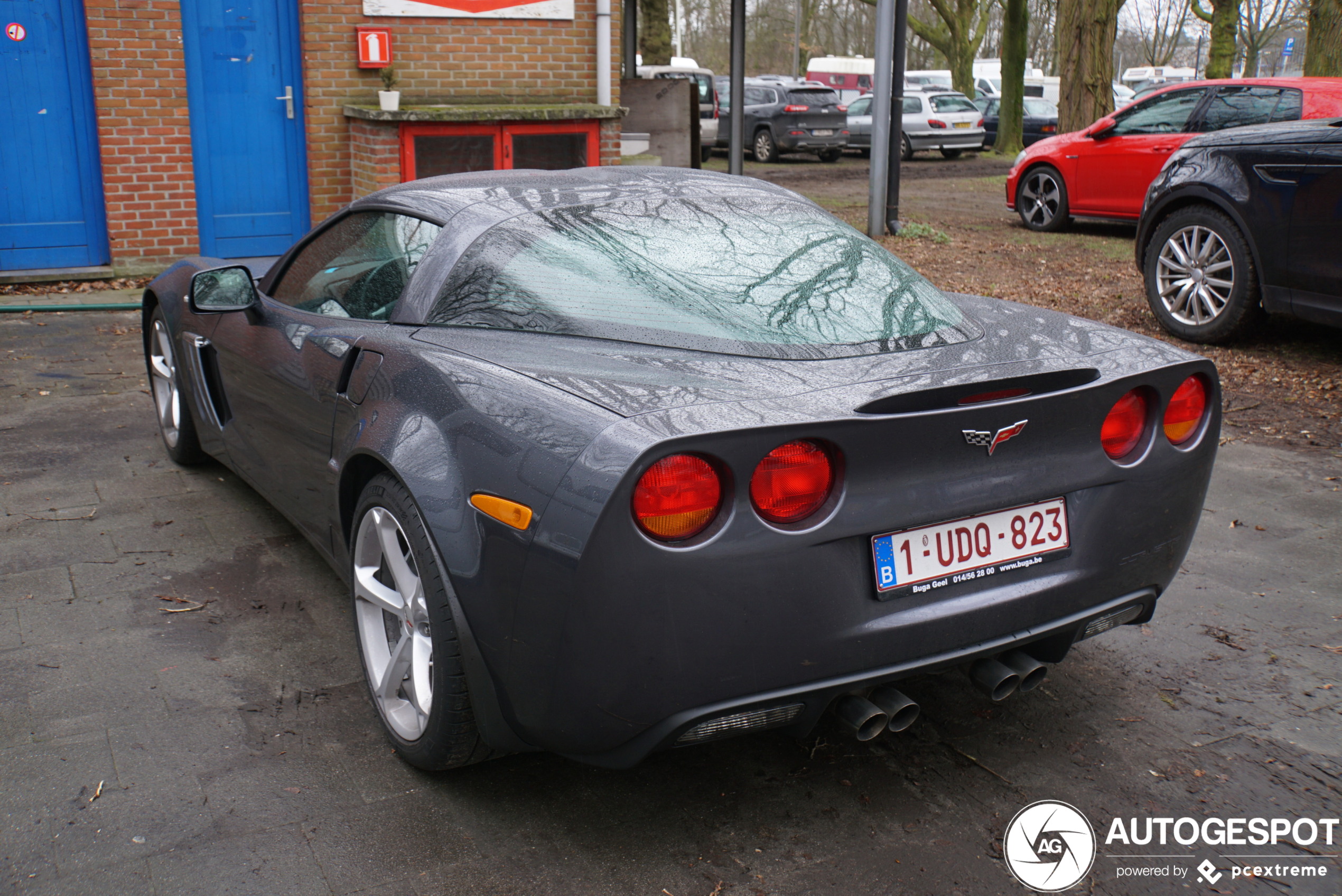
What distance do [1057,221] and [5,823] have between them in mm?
11996

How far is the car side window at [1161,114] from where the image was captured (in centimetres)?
1112

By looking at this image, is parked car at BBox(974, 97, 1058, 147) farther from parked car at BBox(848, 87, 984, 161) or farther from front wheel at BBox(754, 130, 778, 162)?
Answer: front wheel at BBox(754, 130, 778, 162)

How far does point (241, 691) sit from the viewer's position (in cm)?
305

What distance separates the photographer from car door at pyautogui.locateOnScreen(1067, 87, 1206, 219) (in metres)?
11.1

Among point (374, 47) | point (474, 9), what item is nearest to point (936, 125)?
point (474, 9)

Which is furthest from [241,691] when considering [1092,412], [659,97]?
[659,97]

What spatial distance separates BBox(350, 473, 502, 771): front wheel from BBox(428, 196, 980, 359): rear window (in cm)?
54

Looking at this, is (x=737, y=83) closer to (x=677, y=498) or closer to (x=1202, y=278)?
(x=1202, y=278)

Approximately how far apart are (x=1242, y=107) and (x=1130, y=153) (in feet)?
3.65

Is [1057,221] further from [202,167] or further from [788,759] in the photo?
[788,759]

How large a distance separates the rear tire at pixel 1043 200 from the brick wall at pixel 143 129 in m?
8.62

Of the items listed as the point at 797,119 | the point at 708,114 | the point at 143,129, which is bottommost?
the point at 143,129

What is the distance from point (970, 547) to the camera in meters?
2.38

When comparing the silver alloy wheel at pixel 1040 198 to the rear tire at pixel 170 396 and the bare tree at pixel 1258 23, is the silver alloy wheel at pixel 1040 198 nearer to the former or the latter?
the rear tire at pixel 170 396
